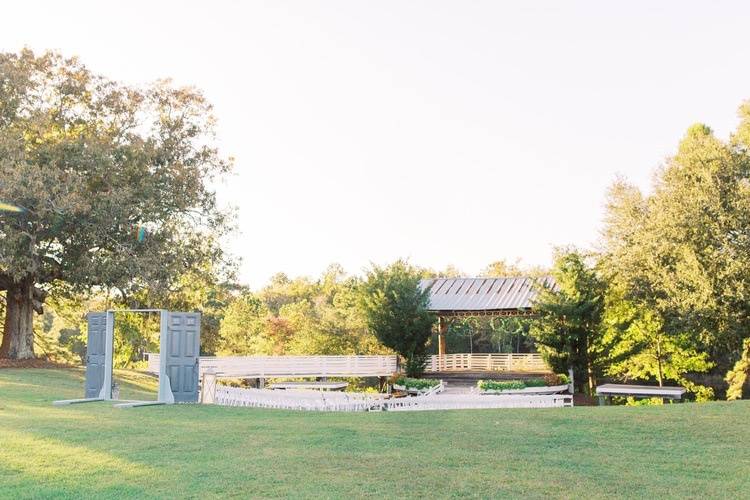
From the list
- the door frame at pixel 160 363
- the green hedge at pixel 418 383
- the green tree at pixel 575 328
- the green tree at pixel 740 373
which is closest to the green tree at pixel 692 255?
the green tree at pixel 740 373

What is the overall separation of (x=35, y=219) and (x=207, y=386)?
12930 mm

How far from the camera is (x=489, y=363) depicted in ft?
111

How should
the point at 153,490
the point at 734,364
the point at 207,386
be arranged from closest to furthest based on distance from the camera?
1. the point at 153,490
2. the point at 207,386
3. the point at 734,364

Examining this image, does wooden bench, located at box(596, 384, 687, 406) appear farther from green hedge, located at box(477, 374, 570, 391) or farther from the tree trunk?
the tree trunk

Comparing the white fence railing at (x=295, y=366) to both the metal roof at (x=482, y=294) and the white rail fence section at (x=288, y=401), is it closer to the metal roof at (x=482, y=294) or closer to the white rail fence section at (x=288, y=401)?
the metal roof at (x=482, y=294)

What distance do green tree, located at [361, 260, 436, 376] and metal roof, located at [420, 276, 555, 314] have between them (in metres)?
1.48

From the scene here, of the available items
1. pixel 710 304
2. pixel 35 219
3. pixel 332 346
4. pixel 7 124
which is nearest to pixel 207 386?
pixel 35 219

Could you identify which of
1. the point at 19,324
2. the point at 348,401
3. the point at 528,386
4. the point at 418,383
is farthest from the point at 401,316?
the point at 348,401

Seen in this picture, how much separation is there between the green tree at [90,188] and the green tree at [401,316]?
24.5ft

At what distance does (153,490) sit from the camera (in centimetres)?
682

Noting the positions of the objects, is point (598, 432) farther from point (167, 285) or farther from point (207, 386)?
point (167, 285)

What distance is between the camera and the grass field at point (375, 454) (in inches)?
277

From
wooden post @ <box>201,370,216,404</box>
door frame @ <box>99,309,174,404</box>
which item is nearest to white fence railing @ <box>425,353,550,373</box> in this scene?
wooden post @ <box>201,370,216,404</box>

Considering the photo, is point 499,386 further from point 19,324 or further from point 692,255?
point 19,324
